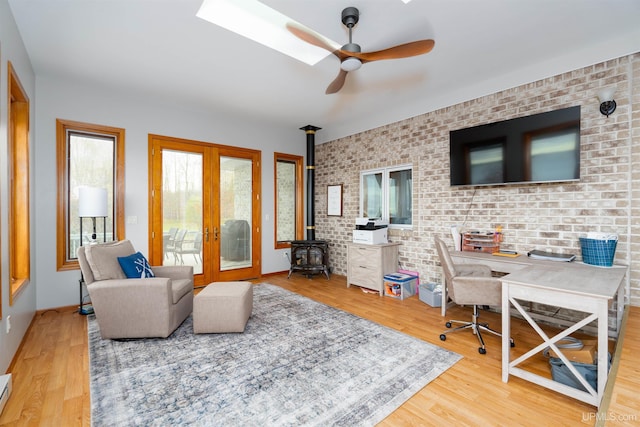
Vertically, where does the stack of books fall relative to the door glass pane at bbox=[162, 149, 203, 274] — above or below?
below

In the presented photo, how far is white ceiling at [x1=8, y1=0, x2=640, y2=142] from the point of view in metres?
2.37

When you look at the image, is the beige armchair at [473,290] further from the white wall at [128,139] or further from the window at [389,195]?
the white wall at [128,139]

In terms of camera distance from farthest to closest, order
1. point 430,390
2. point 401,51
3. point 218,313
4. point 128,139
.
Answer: point 128,139 < point 218,313 < point 401,51 < point 430,390

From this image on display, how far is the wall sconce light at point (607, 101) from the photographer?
2684 mm

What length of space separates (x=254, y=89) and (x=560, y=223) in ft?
12.8

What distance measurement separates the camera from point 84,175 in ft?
12.7

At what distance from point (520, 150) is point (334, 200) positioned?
3.17 metres

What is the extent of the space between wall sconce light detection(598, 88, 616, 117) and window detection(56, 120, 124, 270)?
18.2ft

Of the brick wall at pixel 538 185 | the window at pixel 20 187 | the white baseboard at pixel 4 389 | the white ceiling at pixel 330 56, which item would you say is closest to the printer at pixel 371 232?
the brick wall at pixel 538 185

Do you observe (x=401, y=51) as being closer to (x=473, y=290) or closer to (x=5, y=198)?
(x=473, y=290)

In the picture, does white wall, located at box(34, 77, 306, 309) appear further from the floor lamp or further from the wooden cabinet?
the wooden cabinet

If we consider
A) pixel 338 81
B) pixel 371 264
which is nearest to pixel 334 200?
pixel 371 264

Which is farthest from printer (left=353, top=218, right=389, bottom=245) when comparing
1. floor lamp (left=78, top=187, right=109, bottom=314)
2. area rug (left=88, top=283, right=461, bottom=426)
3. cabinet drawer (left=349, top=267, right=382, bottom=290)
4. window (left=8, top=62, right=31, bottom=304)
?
window (left=8, top=62, right=31, bottom=304)

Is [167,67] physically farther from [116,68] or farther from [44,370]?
[44,370]
